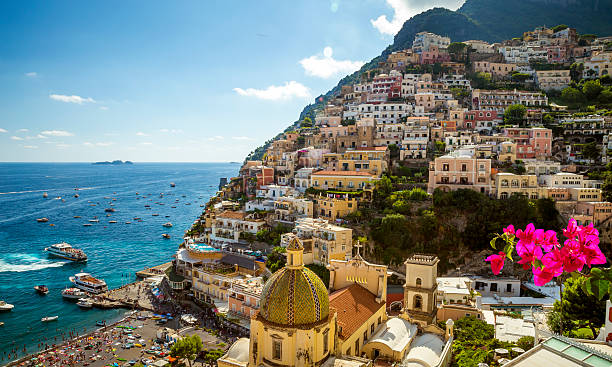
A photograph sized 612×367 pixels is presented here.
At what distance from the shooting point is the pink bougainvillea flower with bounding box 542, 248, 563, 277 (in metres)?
5.05

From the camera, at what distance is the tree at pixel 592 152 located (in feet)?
185

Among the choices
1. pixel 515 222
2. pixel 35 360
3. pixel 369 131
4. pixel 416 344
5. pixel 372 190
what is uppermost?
pixel 369 131

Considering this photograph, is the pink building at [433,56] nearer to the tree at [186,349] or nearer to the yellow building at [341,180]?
the yellow building at [341,180]

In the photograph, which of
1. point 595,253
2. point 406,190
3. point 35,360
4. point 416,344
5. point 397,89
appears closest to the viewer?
point 595,253

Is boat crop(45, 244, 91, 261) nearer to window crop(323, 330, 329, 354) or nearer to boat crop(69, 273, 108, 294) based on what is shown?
boat crop(69, 273, 108, 294)

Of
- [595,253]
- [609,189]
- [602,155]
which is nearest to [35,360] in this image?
[595,253]

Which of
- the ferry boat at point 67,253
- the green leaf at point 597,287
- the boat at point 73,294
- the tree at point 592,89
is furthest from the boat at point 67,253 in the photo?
the tree at point 592,89

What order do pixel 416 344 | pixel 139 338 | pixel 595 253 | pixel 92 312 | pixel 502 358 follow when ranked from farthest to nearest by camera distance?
pixel 92 312 → pixel 139 338 → pixel 416 344 → pixel 502 358 → pixel 595 253

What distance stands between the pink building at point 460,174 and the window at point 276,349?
1528 inches

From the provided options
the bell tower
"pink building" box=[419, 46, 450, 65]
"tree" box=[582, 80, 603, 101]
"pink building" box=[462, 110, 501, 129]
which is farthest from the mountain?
the bell tower

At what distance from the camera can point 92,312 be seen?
148ft

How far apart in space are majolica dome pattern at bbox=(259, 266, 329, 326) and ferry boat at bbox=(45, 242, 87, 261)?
5551 centimetres

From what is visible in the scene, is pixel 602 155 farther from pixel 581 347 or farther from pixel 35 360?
pixel 35 360

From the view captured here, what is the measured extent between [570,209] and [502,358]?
34.6 meters
